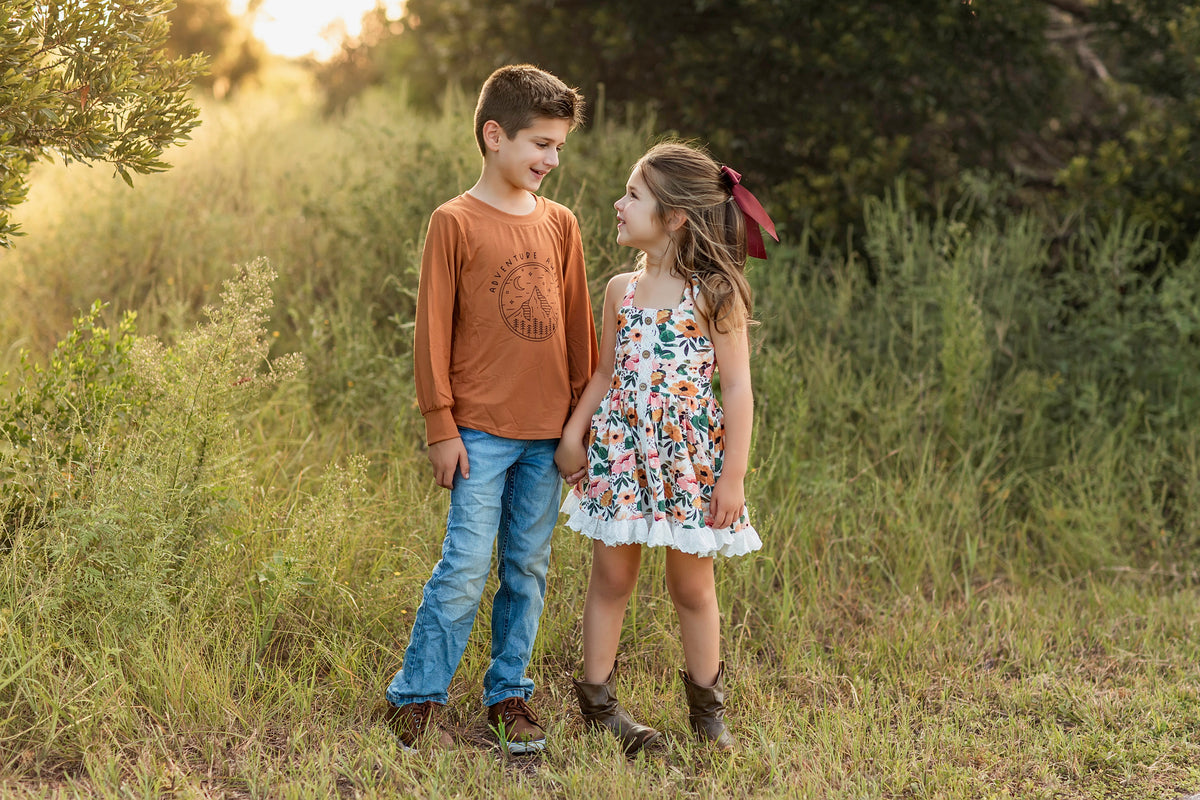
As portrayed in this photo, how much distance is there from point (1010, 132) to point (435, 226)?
15.9 ft

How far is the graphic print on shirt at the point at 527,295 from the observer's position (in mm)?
2904

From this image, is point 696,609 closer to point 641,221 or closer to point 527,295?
point 527,295

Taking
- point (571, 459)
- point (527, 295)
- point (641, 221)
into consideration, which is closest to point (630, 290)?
point (641, 221)

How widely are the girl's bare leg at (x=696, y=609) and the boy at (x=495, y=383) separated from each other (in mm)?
421

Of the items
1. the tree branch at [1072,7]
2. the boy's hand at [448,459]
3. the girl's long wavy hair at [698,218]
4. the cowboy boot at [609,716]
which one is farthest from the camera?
the tree branch at [1072,7]

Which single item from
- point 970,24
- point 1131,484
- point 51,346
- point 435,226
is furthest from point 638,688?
point 970,24

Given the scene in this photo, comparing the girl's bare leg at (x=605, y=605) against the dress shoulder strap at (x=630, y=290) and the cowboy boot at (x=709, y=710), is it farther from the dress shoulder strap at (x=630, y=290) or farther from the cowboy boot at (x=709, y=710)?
the dress shoulder strap at (x=630, y=290)

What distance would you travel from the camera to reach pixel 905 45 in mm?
5953

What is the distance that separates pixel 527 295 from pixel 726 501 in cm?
83

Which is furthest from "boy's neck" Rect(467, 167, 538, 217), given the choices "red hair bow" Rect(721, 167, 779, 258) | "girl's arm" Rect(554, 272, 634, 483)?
"red hair bow" Rect(721, 167, 779, 258)

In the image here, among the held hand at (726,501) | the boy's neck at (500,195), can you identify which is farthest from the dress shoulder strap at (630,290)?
the held hand at (726,501)

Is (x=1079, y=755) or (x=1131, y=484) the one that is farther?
(x=1131, y=484)

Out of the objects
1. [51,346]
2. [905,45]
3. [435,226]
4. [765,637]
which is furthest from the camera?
[905,45]

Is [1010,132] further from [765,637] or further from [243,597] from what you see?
[243,597]
